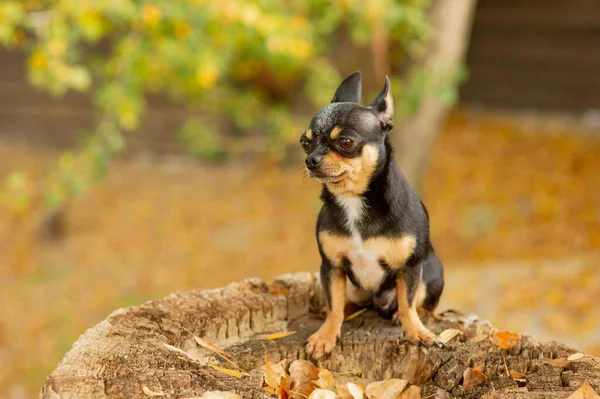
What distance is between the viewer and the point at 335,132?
277cm

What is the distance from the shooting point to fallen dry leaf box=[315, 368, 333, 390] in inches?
113

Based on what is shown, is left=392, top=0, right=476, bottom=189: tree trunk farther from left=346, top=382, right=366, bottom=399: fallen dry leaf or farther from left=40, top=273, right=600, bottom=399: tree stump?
left=346, top=382, right=366, bottom=399: fallen dry leaf

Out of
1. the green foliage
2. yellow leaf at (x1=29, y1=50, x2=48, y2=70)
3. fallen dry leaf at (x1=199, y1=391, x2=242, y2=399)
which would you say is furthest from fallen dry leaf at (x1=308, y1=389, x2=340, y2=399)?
yellow leaf at (x1=29, y1=50, x2=48, y2=70)

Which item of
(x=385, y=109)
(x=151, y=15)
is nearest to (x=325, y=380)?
(x=385, y=109)

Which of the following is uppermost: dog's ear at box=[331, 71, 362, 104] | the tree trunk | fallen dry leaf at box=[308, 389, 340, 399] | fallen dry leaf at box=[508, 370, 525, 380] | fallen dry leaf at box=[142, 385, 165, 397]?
the tree trunk

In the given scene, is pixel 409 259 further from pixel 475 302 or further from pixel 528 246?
pixel 528 246

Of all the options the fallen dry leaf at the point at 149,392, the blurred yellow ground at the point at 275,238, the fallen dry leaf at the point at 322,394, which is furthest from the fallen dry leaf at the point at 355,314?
the blurred yellow ground at the point at 275,238

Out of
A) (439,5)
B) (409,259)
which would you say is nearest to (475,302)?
(439,5)

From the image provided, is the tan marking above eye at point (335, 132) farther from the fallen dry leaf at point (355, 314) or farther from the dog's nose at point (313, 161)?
the fallen dry leaf at point (355, 314)

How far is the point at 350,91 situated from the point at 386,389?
1.27 metres

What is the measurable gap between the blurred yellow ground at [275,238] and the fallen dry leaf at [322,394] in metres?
4.33

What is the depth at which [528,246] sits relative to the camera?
8.31 metres

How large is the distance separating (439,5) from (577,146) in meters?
3.68

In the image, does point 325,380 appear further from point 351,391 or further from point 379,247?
point 379,247
